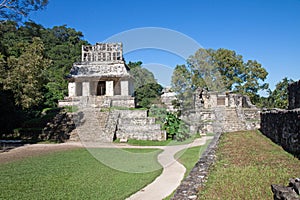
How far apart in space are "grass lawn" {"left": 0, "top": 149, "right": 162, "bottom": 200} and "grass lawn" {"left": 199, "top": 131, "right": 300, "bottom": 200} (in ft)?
6.42

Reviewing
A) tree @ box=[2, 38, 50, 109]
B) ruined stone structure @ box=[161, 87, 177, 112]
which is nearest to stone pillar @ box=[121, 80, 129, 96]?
ruined stone structure @ box=[161, 87, 177, 112]

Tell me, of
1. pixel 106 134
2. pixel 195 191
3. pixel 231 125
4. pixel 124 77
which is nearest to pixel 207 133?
pixel 231 125

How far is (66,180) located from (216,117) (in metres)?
13.6

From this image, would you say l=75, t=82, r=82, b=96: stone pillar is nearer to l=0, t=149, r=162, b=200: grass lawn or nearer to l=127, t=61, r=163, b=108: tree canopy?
l=127, t=61, r=163, b=108: tree canopy

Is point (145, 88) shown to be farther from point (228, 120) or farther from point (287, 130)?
point (287, 130)

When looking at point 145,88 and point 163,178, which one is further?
point 145,88

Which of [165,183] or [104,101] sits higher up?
[104,101]

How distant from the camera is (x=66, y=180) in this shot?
22.4 feet

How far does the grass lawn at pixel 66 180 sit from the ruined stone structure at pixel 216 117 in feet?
32.0

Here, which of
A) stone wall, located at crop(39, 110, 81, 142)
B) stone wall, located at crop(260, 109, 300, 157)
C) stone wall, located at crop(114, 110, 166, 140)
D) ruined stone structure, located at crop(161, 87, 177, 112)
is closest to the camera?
stone wall, located at crop(260, 109, 300, 157)

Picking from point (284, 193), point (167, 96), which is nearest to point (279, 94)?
point (167, 96)

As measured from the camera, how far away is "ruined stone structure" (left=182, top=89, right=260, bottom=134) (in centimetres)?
1757

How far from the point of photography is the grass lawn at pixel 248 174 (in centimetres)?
419

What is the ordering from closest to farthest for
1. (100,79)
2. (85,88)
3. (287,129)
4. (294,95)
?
(287,129)
(294,95)
(85,88)
(100,79)
